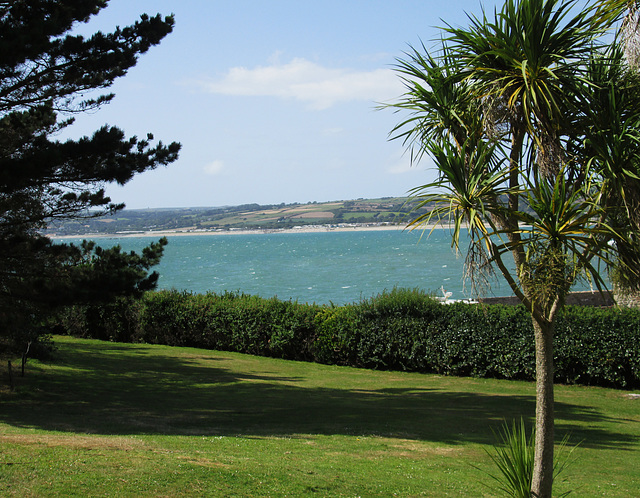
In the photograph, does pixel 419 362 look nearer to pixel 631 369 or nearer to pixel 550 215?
pixel 631 369

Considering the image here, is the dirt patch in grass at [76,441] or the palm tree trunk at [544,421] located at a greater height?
the palm tree trunk at [544,421]

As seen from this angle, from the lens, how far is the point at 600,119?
5.23 m

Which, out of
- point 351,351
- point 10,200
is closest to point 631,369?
point 351,351

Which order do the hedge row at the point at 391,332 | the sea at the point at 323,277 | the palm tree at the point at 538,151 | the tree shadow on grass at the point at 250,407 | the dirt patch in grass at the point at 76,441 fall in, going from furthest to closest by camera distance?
1. the sea at the point at 323,277
2. the hedge row at the point at 391,332
3. the tree shadow on grass at the point at 250,407
4. the dirt patch in grass at the point at 76,441
5. the palm tree at the point at 538,151

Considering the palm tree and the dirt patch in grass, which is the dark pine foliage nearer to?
the dirt patch in grass

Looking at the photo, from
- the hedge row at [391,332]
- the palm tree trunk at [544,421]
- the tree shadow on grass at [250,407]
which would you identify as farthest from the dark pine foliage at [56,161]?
the palm tree trunk at [544,421]

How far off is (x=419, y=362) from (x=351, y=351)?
86.2 inches

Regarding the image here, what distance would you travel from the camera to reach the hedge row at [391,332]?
1326 centimetres

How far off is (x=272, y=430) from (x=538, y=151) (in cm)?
612

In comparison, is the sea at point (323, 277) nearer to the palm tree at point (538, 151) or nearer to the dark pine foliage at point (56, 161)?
the dark pine foliage at point (56, 161)

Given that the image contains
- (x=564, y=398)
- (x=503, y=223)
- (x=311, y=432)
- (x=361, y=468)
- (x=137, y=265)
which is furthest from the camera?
(x=137, y=265)

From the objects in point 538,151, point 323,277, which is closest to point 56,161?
point 538,151

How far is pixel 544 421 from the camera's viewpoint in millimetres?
5258

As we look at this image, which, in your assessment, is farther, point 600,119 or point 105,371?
point 105,371
